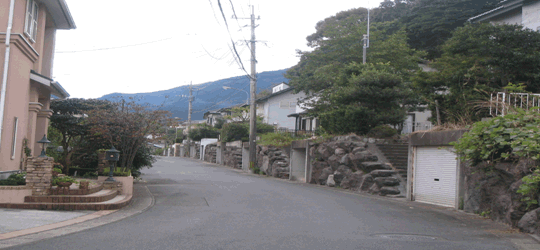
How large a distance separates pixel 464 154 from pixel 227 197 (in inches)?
293

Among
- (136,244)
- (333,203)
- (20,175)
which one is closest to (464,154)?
(333,203)

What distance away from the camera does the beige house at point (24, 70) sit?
12.1 m

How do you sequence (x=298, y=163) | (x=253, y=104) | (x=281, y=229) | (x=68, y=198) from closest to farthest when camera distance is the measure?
(x=281, y=229), (x=68, y=198), (x=298, y=163), (x=253, y=104)

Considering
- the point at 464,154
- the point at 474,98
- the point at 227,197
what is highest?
the point at 474,98

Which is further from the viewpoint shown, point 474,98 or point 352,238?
point 474,98

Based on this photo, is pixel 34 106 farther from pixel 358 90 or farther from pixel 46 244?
pixel 358 90

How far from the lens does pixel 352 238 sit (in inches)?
316

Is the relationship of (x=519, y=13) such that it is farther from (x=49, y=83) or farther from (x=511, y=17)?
(x=49, y=83)

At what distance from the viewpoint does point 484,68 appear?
58.0 ft

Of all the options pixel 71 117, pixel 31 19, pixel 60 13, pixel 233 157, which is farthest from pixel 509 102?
pixel 233 157

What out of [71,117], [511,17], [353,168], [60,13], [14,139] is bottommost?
[353,168]

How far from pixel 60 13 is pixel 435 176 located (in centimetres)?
1450

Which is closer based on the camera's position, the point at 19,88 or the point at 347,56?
the point at 19,88

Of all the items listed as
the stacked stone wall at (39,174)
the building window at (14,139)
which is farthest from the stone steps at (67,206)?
the building window at (14,139)
